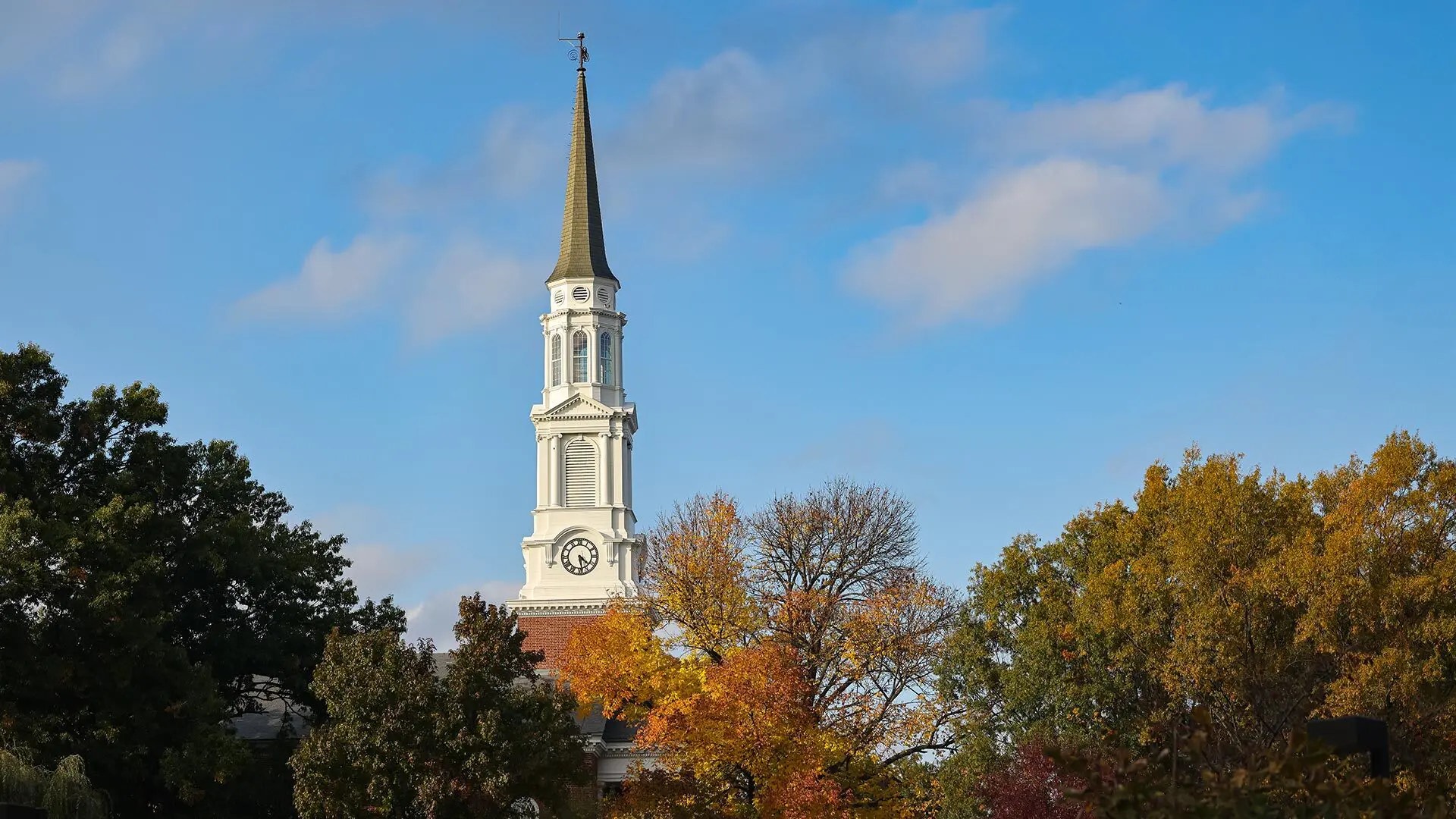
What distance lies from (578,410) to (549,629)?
11.2 meters

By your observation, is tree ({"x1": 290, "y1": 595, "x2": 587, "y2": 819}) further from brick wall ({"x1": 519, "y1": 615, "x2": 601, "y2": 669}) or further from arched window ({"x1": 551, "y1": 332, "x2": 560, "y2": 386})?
arched window ({"x1": 551, "y1": 332, "x2": 560, "y2": 386})

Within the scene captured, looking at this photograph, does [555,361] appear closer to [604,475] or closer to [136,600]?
[604,475]

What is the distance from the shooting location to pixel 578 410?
291 feet

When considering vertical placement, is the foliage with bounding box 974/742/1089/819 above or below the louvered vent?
below

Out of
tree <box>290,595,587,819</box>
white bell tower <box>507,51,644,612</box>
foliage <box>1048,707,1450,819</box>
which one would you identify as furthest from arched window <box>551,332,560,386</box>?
foliage <box>1048,707,1450,819</box>

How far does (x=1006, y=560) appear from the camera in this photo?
4372 cm

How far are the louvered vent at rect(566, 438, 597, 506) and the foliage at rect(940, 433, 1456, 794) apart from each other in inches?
1905

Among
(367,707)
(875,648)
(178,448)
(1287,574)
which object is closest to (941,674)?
(875,648)

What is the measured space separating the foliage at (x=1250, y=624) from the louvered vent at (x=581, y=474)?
48393mm

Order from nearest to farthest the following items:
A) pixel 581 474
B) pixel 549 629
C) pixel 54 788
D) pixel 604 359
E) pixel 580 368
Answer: pixel 54 788 < pixel 549 629 < pixel 581 474 < pixel 580 368 < pixel 604 359

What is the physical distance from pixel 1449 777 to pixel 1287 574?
5027 mm

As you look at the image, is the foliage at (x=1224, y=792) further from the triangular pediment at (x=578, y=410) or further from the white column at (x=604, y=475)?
the white column at (x=604, y=475)

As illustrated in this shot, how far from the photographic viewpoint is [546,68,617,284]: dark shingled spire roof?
90.7 m

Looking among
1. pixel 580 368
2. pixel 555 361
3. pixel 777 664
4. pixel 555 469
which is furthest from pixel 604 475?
pixel 777 664
